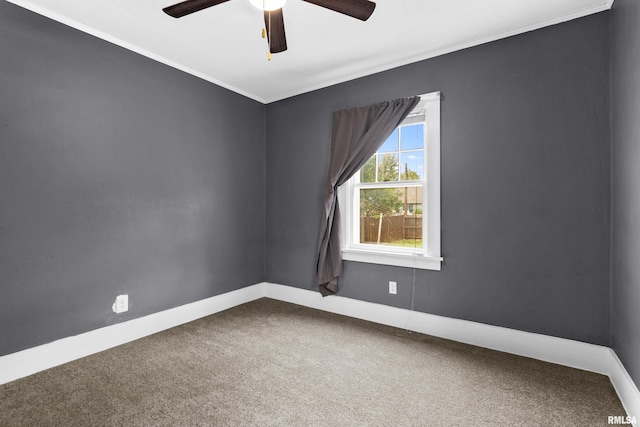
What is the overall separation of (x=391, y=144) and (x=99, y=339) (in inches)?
125

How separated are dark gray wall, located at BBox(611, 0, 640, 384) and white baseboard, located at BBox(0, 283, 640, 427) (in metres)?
0.18

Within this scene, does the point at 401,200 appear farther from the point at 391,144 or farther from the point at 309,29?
the point at 309,29

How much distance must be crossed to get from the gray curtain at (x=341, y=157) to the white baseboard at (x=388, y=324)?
389mm

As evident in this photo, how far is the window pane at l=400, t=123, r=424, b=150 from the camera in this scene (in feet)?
10.1

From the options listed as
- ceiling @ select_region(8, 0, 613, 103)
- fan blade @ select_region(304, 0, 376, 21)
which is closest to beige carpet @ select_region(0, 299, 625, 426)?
fan blade @ select_region(304, 0, 376, 21)

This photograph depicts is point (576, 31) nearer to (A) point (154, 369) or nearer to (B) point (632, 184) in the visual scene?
(B) point (632, 184)

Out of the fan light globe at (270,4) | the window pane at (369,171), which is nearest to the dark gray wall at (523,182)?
the window pane at (369,171)

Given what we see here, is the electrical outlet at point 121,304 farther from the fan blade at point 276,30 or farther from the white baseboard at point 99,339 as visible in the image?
the fan blade at point 276,30

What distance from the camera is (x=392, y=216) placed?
10.7ft

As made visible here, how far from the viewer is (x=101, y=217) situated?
8.51 ft

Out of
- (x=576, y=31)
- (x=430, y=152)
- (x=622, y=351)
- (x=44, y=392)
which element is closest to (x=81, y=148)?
(x=44, y=392)

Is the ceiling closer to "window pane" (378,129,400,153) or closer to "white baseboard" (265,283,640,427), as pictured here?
"window pane" (378,129,400,153)

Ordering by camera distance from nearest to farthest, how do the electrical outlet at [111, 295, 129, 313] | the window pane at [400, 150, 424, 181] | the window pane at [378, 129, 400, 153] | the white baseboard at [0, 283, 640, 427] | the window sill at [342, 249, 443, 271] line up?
1. the white baseboard at [0, 283, 640, 427]
2. the electrical outlet at [111, 295, 129, 313]
3. the window sill at [342, 249, 443, 271]
4. the window pane at [400, 150, 424, 181]
5. the window pane at [378, 129, 400, 153]

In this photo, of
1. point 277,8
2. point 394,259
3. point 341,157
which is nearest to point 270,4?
point 277,8
